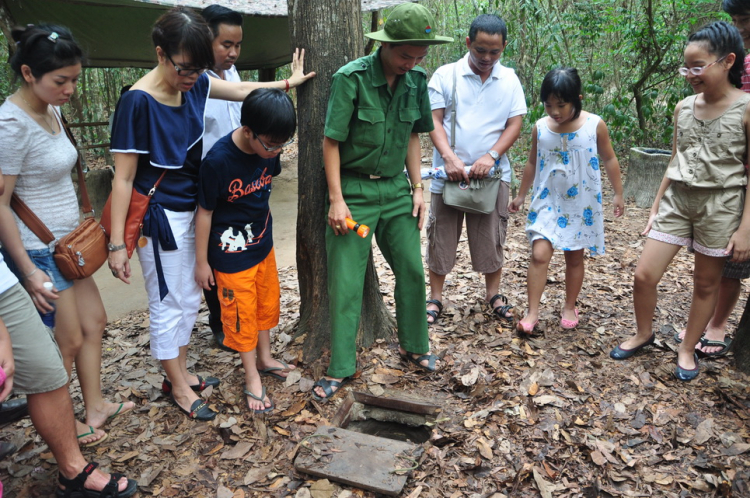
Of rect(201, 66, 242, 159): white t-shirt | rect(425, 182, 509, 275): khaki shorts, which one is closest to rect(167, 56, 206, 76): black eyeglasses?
rect(201, 66, 242, 159): white t-shirt

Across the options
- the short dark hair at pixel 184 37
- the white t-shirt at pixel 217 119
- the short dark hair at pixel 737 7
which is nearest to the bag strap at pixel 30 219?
the short dark hair at pixel 184 37

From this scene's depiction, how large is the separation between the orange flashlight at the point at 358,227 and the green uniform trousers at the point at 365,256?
0.08m

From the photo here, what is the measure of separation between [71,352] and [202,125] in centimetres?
125

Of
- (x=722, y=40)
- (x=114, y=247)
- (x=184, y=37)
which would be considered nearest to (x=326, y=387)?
(x=114, y=247)

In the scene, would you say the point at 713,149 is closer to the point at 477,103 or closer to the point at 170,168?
the point at 477,103

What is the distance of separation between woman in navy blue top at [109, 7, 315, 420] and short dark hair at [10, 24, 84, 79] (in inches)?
11.3

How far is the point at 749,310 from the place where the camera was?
3102 mm

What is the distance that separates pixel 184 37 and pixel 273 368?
183cm

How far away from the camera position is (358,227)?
276 centimetres

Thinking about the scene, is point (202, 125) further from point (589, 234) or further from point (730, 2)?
point (730, 2)

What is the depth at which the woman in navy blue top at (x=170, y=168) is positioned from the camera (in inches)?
93.4

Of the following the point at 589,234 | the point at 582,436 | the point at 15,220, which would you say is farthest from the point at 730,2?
the point at 15,220

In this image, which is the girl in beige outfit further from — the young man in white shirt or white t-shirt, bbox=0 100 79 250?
white t-shirt, bbox=0 100 79 250

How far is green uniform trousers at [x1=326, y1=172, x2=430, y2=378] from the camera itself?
9.46 ft
